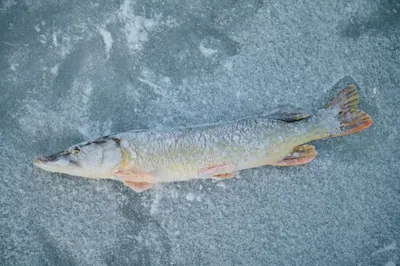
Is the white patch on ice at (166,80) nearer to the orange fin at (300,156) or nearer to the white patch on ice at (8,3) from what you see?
the orange fin at (300,156)

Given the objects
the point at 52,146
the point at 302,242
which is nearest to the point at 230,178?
the point at 302,242

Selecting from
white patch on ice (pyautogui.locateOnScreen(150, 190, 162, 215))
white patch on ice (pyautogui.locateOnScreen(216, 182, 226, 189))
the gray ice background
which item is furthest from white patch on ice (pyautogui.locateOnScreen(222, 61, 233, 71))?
white patch on ice (pyautogui.locateOnScreen(150, 190, 162, 215))

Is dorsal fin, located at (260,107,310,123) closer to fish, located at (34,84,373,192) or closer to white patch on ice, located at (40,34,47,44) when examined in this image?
fish, located at (34,84,373,192)

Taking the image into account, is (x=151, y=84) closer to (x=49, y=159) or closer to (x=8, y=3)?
(x=49, y=159)

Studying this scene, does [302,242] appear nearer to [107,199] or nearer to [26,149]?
[107,199]

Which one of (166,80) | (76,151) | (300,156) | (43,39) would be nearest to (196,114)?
(166,80)

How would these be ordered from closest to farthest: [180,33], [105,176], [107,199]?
[105,176], [107,199], [180,33]
